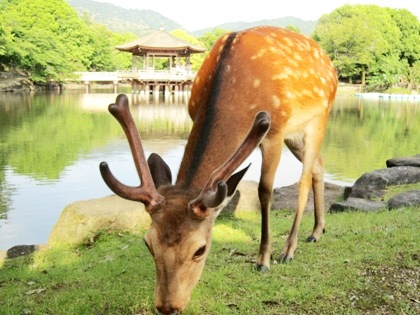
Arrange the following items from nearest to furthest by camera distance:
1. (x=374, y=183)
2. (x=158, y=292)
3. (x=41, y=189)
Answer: (x=158, y=292), (x=374, y=183), (x=41, y=189)

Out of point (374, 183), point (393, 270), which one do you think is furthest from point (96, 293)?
point (374, 183)

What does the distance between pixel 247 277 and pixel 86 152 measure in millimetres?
13137

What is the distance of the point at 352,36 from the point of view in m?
58.4

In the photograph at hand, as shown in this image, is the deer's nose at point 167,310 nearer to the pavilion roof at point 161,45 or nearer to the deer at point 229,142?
the deer at point 229,142

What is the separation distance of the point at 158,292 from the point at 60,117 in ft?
77.0

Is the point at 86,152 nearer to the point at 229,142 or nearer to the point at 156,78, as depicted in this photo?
the point at 229,142

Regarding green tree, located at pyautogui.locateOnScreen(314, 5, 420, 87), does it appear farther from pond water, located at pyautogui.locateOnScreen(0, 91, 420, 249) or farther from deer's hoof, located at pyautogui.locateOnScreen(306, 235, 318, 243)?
deer's hoof, located at pyautogui.locateOnScreen(306, 235, 318, 243)

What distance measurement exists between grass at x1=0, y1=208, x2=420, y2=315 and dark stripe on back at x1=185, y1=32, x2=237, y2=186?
103cm

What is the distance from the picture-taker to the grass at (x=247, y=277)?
3.63 m

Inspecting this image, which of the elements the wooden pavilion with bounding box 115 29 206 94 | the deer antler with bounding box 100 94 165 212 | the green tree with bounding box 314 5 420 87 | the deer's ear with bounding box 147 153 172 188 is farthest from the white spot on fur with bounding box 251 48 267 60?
the green tree with bounding box 314 5 420 87

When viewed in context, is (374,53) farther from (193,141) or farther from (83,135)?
(193,141)

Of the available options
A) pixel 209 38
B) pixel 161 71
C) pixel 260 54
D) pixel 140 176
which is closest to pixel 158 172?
pixel 140 176

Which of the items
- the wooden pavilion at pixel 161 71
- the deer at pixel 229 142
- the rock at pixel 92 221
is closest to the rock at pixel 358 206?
the deer at pixel 229 142

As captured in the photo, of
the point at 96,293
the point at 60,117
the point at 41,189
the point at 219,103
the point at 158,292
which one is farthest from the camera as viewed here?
the point at 60,117
